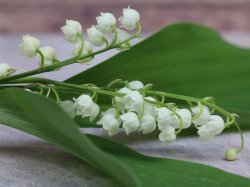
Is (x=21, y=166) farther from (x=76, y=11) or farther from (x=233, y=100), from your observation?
(x=76, y=11)

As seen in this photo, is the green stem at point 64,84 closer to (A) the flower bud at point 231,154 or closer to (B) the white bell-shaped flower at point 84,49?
(B) the white bell-shaped flower at point 84,49

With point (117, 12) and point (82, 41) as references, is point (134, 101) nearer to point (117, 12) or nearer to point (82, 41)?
point (82, 41)

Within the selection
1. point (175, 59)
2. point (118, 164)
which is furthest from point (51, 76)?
point (118, 164)

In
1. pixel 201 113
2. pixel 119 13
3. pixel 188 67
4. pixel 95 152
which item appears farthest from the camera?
pixel 119 13

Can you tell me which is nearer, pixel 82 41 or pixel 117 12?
pixel 82 41

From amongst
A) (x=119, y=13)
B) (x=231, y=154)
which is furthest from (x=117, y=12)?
(x=231, y=154)

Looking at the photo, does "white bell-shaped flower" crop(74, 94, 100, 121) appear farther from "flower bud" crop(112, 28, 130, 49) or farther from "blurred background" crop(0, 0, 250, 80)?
"blurred background" crop(0, 0, 250, 80)
